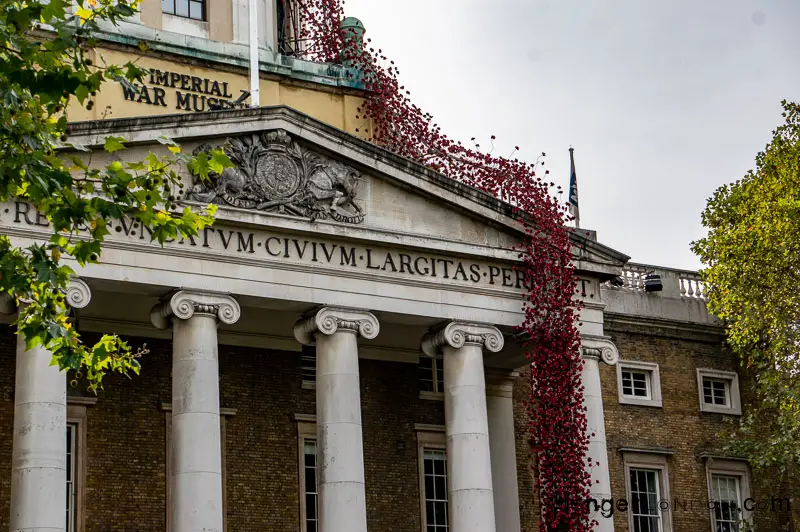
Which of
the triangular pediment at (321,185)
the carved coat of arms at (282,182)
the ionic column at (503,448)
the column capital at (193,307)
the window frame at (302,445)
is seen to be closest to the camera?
the column capital at (193,307)

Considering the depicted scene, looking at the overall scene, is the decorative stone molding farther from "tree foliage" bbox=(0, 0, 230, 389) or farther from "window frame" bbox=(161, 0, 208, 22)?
"window frame" bbox=(161, 0, 208, 22)

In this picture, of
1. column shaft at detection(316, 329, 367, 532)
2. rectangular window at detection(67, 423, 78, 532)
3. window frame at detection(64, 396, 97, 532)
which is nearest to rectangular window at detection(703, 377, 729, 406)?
column shaft at detection(316, 329, 367, 532)

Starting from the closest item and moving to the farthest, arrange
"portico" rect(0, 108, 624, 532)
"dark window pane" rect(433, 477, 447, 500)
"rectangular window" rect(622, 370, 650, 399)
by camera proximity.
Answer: "portico" rect(0, 108, 624, 532) < "dark window pane" rect(433, 477, 447, 500) < "rectangular window" rect(622, 370, 650, 399)

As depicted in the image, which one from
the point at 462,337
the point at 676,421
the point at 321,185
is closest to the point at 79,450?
the point at 321,185

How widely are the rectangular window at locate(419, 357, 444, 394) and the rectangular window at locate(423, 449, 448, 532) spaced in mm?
1506

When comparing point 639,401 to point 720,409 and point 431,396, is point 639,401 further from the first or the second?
point 431,396

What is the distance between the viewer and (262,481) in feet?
114

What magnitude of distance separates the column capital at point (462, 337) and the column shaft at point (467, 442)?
14 centimetres

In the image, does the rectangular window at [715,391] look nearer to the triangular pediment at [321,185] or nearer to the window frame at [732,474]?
the window frame at [732,474]

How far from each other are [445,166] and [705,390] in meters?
11.5

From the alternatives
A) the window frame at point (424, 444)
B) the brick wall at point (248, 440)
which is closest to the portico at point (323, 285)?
the brick wall at point (248, 440)

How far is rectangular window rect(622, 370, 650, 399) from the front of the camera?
41594 millimetres

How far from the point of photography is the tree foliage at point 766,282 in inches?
1575

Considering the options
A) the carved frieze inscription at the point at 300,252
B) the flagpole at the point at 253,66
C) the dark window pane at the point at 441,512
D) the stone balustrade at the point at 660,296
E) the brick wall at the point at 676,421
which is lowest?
the dark window pane at the point at 441,512
